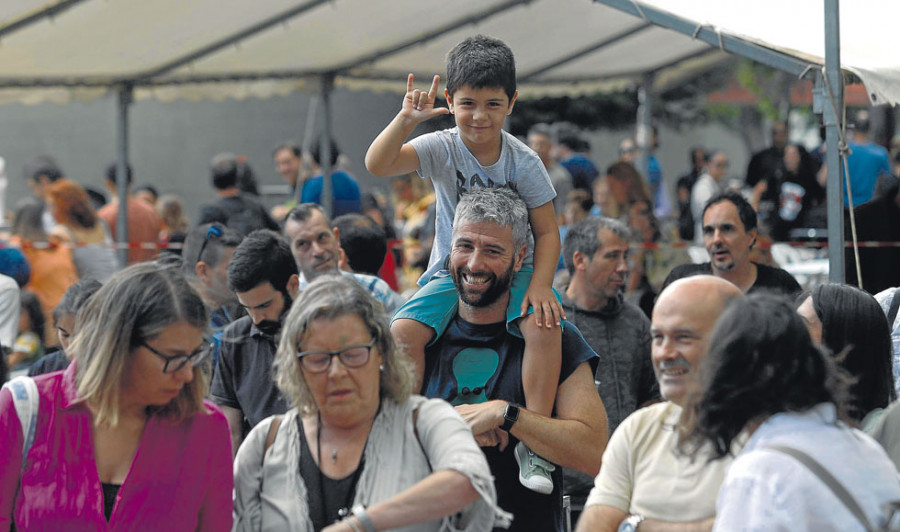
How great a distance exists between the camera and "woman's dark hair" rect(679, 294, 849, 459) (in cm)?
265

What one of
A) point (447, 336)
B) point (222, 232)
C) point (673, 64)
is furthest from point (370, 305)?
point (673, 64)

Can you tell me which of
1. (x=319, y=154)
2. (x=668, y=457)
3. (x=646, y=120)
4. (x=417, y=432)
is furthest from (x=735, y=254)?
(x=646, y=120)

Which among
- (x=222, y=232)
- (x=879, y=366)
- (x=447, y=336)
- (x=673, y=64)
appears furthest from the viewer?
(x=673, y=64)

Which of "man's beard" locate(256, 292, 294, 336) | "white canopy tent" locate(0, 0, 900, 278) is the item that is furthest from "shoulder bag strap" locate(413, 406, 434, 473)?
"white canopy tent" locate(0, 0, 900, 278)

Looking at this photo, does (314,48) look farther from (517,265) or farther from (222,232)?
(517,265)

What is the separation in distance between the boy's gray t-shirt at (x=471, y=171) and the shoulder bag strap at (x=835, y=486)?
6.25ft

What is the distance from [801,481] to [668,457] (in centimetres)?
61

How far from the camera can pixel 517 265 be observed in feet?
13.5

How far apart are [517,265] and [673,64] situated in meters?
8.42

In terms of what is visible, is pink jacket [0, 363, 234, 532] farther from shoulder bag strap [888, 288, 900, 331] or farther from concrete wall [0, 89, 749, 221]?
concrete wall [0, 89, 749, 221]

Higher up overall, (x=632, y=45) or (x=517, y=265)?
(x=632, y=45)

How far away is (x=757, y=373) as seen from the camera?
2.65m

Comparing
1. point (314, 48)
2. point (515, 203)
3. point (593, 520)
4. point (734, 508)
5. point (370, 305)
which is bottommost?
point (593, 520)

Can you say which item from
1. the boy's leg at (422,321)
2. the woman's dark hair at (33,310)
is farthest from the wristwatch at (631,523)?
the woman's dark hair at (33,310)
